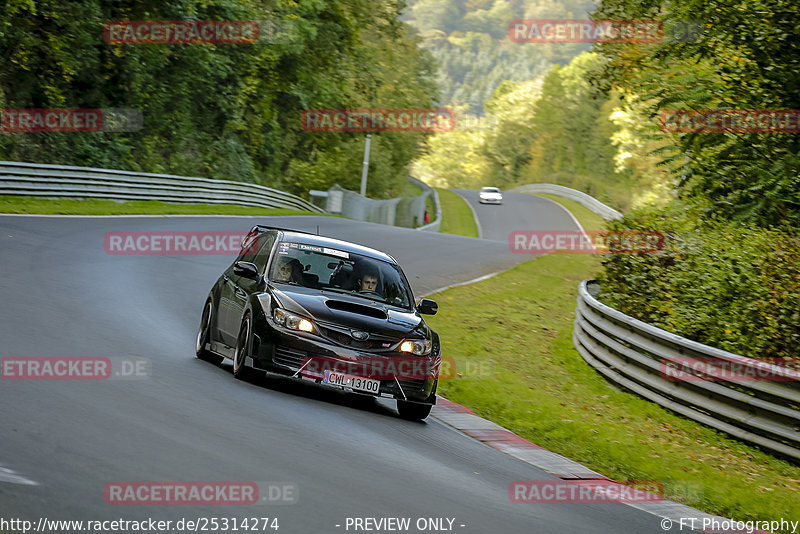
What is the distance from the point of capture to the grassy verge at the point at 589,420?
9.31m

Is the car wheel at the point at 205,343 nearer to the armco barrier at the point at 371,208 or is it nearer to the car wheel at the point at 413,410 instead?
the car wheel at the point at 413,410

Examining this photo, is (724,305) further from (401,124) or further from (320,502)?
(401,124)

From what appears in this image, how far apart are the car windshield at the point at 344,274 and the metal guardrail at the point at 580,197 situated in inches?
1932

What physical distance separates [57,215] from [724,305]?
18382 mm

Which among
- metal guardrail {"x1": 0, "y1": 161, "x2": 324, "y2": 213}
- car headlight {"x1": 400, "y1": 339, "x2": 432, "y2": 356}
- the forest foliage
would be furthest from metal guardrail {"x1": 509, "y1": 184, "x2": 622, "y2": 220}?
car headlight {"x1": 400, "y1": 339, "x2": 432, "y2": 356}

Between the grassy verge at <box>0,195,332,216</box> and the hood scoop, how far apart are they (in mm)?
17180

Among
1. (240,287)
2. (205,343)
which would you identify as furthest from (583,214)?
(240,287)

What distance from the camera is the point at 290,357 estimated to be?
31.6 feet

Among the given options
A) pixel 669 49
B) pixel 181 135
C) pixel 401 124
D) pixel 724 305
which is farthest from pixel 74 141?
pixel 401 124
